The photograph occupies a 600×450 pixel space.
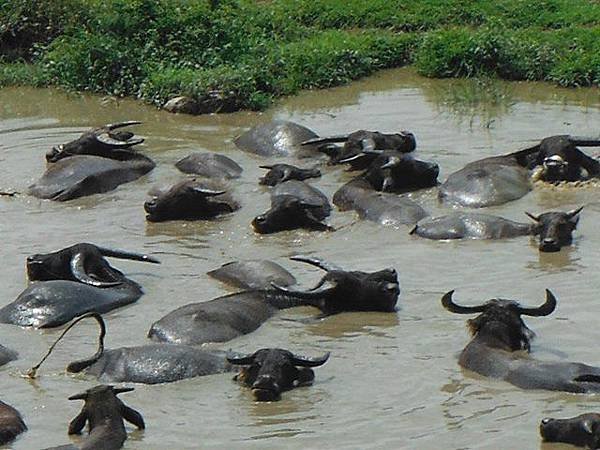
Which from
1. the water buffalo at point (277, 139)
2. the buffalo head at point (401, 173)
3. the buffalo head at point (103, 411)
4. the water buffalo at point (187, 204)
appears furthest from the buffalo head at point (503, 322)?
the water buffalo at point (277, 139)

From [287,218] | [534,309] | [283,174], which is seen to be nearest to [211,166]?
[283,174]

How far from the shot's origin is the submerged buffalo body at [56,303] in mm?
8586

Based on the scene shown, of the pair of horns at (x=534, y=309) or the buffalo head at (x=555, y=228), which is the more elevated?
the pair of horns at (x=534, y=309)

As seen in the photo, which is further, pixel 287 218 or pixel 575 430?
pixel 287 218

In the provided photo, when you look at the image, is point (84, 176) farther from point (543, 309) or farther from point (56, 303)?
point (543, 309)

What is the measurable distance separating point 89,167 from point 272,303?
385cm

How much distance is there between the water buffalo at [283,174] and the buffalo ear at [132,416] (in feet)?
16.4

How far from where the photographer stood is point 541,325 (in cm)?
823

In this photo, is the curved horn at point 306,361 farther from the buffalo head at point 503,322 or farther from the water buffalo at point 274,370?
the buffalo head at point 503,322

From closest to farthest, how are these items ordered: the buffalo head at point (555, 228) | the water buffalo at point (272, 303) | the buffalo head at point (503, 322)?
the buffalo head at point (503, 322), the water buffalo at point (272, 303), the buffalo head at point (555, 228)

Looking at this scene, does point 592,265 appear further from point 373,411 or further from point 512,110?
point 512,110

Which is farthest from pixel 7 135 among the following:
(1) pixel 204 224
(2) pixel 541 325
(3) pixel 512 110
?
(2) pixel 541 325

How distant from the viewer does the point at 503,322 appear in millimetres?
7785

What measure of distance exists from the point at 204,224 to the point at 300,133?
2.36 m
